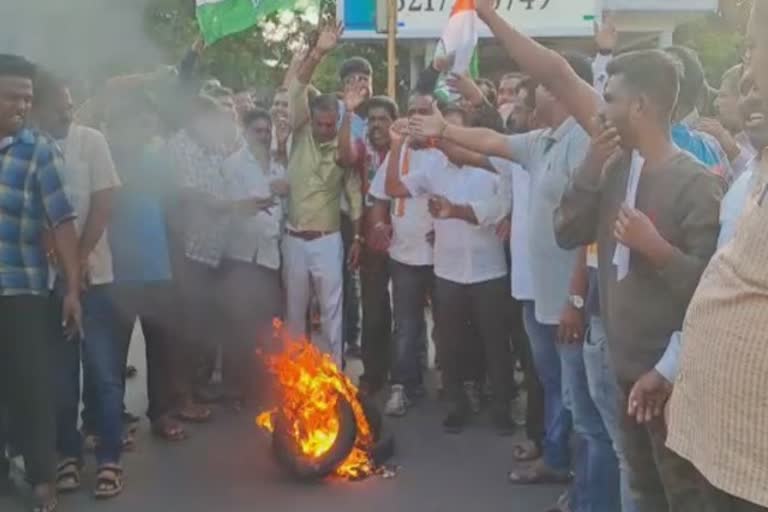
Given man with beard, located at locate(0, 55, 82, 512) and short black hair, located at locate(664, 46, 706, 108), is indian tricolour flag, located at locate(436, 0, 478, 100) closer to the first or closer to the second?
short black hair, located at locate(664, 46, 706, 108)

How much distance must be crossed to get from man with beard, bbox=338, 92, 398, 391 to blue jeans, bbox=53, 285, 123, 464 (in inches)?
81.4

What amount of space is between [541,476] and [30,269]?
264 centimetres

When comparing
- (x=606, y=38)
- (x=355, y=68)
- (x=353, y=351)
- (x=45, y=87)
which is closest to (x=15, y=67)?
(x=45, y=87)

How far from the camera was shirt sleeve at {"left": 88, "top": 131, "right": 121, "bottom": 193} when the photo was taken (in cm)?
541

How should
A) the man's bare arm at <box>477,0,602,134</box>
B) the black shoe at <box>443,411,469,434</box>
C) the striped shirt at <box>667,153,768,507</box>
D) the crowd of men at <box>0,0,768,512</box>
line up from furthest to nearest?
1. the black shoe at <box>443,411,469,434</box>
2. the man's bare arm at <box>477,0,602,134</box>
3. the crowd of men at <box>0,0,768,512</box>
4. the striped shirt at <box>667,153,768,507</box>

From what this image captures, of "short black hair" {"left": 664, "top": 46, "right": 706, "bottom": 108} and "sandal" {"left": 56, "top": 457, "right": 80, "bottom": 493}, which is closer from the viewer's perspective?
"short black hair" {"left": 664, "top": 46, "right": 706, "bottom": 108}

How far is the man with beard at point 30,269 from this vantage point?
16.1 ft

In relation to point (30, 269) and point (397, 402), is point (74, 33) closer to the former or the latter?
point (30, 269)

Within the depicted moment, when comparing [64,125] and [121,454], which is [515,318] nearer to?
[121,454]

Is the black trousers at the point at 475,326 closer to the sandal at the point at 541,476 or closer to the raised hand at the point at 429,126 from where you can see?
the sandal at the point at 541,476

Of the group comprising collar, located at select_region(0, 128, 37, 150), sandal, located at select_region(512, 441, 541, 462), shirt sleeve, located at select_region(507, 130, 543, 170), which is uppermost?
collar, located at select_region(0, 128, 37, 150)

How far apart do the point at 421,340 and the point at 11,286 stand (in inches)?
126

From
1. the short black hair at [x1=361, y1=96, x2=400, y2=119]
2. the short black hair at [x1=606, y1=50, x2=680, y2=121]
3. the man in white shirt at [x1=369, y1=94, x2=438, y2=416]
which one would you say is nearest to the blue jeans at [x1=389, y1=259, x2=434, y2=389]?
the man in white shirt at [x1=369, y1=94, x2=438, y2=416]

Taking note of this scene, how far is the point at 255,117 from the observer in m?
7.43
